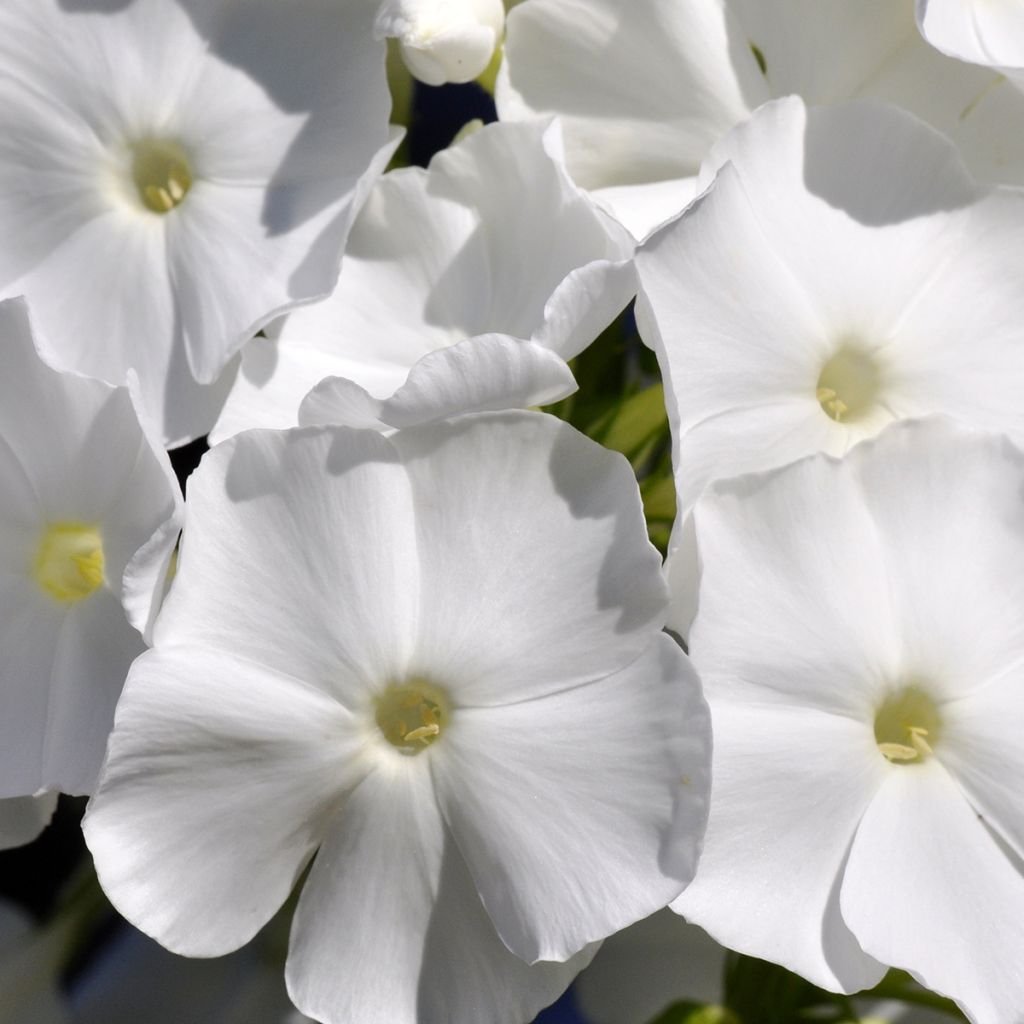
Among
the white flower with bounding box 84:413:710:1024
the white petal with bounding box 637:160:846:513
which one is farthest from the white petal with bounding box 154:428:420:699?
the white petal with bounding box 637:160:846:513

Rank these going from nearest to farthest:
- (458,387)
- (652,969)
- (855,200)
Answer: (458,387) < (855,200) < (652,969)

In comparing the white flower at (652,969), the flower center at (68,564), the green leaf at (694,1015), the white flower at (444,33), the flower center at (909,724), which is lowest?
the white flower at (652,969)

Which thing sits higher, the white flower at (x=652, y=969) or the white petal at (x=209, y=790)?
the white petal at (x=209, y=790)

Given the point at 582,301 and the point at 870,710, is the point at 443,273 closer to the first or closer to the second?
the point at 582,301

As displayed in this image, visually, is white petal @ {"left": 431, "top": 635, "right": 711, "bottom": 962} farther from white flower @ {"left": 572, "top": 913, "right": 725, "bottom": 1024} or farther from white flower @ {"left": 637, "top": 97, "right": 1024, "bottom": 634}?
white flower @ {"left": 572, "top": 913, "right": 725, "bottom": 1024}

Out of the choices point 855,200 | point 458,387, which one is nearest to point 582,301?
point 458,387

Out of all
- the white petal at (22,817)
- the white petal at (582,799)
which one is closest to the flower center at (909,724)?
the white petal at (582,799)

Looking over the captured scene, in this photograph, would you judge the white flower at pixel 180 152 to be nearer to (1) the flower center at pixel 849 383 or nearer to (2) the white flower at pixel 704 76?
(2) the white flower at pixel 704 76

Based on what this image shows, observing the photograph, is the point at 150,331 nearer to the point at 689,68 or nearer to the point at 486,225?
the point at 486,225
